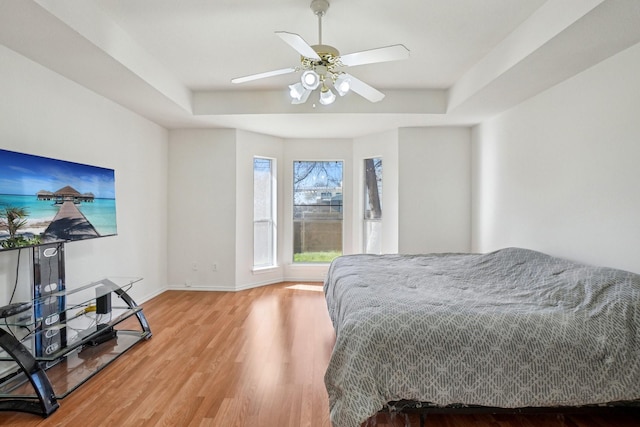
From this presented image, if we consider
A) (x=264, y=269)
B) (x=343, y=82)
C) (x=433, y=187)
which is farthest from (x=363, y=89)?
(x=264, y=269)

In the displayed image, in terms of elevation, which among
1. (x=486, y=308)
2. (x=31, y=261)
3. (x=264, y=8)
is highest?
(x=264, y=8)

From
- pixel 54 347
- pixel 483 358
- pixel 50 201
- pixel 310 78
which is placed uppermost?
pixel 310 78

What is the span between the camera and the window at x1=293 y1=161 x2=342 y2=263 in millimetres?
5461

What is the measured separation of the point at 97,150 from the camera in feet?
10.9

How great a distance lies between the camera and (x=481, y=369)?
161 centimetres


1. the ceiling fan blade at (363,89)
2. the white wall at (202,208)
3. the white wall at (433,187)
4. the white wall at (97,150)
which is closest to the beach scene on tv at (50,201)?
the white wall at (97,150)

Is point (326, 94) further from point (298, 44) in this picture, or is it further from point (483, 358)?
point (483, 358)

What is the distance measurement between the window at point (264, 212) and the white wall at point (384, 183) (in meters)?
1.33

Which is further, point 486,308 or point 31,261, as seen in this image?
point 31,261

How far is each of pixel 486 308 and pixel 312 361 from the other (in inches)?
55.2

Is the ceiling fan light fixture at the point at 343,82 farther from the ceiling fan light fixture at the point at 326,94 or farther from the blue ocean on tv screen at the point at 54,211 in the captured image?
the blue ocean on tv screen at the point at 54,211

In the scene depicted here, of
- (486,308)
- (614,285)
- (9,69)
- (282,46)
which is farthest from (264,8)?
(614,285)

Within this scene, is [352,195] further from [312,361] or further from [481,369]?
[481,369]

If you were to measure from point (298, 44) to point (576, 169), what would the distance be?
248cm
